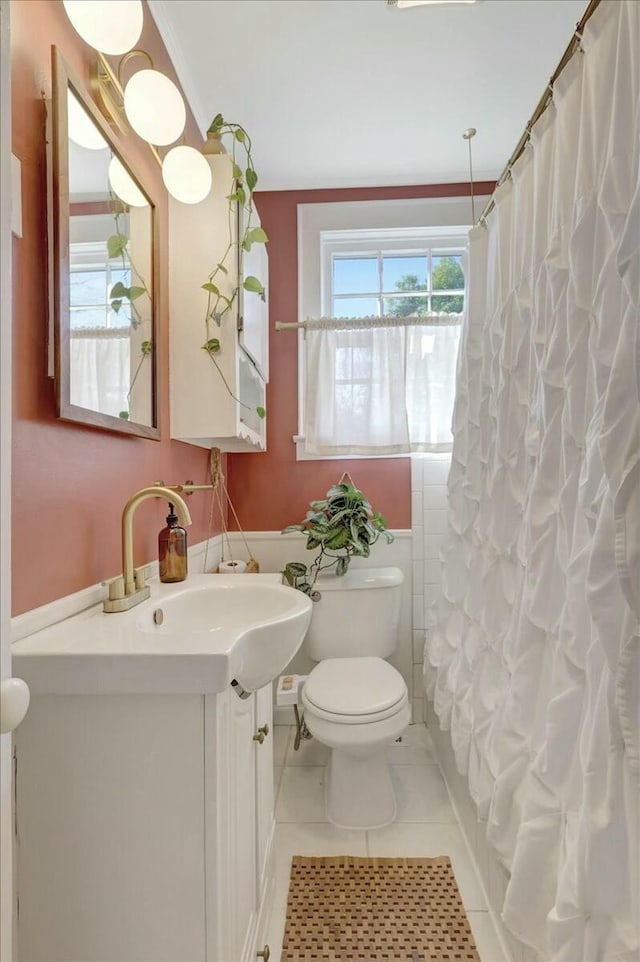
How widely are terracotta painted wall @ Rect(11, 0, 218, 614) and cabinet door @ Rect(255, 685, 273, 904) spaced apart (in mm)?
482

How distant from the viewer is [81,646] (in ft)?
2.50

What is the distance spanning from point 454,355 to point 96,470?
1.65m

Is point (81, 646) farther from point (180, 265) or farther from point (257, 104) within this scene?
point (257, 104)

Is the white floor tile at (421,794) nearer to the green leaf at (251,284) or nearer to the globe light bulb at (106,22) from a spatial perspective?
Result: the green leaf at (251,284)

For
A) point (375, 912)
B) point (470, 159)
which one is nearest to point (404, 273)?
point (470, 159)

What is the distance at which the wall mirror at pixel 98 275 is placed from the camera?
89 cm

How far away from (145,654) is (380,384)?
67.5 inches

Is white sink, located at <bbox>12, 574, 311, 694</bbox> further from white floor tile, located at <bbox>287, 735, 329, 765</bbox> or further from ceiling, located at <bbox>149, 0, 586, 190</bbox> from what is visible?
ceiling, located at <bbox>149, 0, 586, 190</bbox>

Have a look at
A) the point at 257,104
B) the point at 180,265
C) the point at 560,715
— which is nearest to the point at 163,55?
the point at 257,104

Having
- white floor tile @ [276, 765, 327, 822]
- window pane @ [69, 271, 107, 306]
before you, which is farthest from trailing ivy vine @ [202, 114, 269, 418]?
white floor tile @ [276, 765, 327, 822]

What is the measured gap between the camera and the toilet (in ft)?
4.92

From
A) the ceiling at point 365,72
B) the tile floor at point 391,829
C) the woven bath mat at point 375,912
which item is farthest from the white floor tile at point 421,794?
the ceiling at point 365,72

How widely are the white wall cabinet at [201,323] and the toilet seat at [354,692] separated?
35.5 inches

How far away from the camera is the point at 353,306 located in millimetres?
2303
